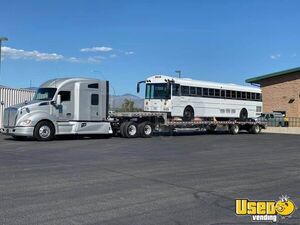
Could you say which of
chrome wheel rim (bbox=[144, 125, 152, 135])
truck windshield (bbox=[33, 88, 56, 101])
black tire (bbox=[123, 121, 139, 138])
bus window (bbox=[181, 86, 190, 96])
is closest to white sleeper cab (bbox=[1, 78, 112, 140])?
truck windshield (bbox=[33, 88, 56, 101])

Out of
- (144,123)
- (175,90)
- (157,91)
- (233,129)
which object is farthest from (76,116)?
(233,129)

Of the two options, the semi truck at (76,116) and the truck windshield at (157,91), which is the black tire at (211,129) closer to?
the semi truck at (76,116)

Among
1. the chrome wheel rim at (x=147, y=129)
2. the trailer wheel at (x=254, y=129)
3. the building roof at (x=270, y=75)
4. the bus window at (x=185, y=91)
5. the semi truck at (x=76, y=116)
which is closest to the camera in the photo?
the semi truck at (x=76, y=116)

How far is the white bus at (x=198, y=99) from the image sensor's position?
93.7 ft

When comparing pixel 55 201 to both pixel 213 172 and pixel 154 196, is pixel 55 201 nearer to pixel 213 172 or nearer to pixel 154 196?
pixel 154 196

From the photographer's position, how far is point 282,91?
5719 cm

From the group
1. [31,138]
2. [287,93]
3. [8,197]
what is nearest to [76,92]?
[31,138]

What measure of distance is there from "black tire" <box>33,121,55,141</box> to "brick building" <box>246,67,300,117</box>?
3884 centimetres

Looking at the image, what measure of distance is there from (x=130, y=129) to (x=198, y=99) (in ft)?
20.3

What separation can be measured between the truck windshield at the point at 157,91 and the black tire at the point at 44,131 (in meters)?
7.89

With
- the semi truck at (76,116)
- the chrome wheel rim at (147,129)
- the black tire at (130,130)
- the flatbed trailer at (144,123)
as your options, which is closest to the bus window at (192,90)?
the flatbed trailer at (144,123)

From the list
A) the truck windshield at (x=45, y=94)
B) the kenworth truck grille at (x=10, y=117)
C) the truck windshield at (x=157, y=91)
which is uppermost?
the truck windshield at (x=157, y=91)

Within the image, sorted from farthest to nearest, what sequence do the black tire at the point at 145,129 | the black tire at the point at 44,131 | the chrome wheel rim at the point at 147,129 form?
the chrome wheel rim at the point at 147,129 → the black tire at the point at 145,129 → the black tire at the point at 44,131

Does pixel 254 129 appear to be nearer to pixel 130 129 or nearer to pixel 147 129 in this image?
pixel 147 129
